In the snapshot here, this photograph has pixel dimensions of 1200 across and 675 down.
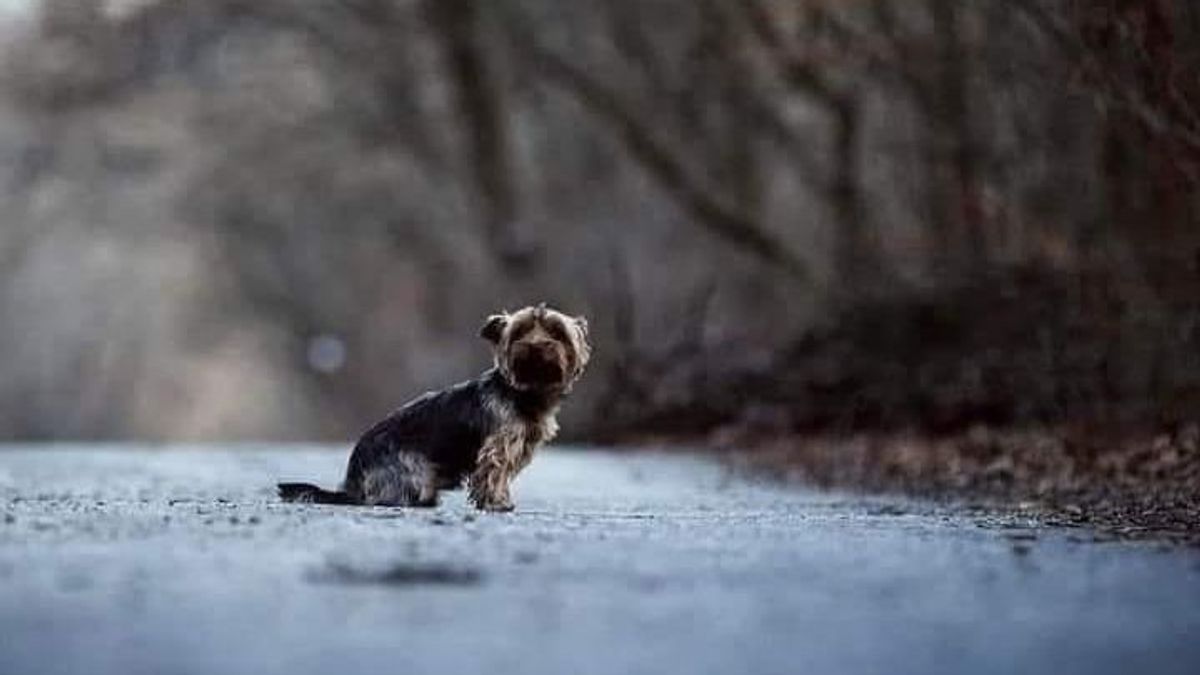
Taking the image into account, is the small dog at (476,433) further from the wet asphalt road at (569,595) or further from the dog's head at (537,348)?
the wet asphalt road at (569,595)

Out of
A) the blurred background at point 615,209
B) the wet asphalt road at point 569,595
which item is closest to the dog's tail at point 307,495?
the wet asphalt road at point 569,595

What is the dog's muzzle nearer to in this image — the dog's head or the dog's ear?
the dog's head

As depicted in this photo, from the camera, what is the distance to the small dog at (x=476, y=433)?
13.6 meters

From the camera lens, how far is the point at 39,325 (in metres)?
64.6

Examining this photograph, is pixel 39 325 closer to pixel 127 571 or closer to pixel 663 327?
pixel 663 327

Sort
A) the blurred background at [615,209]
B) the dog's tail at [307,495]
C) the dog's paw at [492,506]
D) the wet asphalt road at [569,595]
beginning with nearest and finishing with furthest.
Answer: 1. the wet asphalt road at [569,595]
2. the dog's paw at [492,506]
3. the dog's tail at [307,495]
4. the blurred background at [615,209]

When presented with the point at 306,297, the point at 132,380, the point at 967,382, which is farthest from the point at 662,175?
the point at 132,380

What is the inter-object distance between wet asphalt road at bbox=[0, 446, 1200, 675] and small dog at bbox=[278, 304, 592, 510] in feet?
2.31

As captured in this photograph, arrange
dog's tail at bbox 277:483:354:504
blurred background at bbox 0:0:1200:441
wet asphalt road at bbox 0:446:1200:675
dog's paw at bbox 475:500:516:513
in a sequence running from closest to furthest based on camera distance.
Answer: wet asphalt road at bbox 0:446:1200:675 < dog's paw at bbox 475:500:516:513 < dog's tail at bbox 277:483:354:504 < blurred background at bbox 0:0:1200:441

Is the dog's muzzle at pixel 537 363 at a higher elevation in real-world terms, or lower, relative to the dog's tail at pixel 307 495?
higher

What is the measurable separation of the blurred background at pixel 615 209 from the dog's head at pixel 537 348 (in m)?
6.41

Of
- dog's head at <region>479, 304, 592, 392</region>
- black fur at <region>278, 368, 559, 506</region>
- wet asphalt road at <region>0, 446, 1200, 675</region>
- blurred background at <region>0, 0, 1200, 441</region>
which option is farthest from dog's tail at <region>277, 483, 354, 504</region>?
blurred background at <region>0, 0, 1200, 441</region>

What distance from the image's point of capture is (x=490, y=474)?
13.6 meters

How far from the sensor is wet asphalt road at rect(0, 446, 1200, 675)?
7160mm
